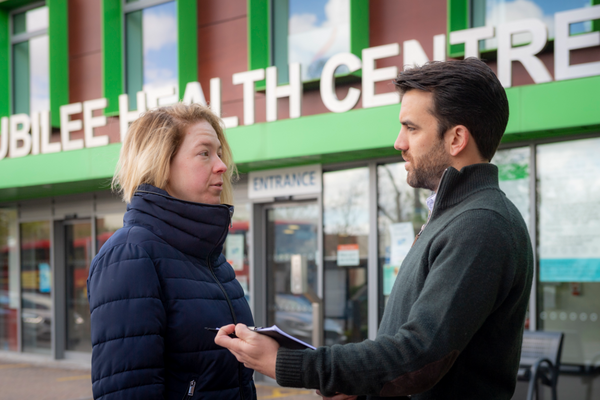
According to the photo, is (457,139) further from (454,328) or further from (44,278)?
(44,278)

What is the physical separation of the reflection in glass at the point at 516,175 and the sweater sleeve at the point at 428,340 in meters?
5.02

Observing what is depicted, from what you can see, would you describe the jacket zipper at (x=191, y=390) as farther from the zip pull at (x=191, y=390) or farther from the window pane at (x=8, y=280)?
the window pane at (x=8, y=280)

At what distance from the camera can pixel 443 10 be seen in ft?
22.7

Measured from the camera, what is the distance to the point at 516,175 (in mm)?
6293

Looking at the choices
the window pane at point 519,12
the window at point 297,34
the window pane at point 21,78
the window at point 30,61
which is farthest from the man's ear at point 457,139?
the window pane at point 21,78

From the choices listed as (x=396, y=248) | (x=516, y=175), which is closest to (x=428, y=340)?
(x=516, y=175)

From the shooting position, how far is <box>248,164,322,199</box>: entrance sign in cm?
776

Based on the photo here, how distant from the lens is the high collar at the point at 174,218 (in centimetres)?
202

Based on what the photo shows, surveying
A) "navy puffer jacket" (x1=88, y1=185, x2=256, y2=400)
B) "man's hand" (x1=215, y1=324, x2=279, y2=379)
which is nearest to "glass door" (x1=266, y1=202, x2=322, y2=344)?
"navy puffer jacket" (x1=88, y1=185, x2=256, y2=400)

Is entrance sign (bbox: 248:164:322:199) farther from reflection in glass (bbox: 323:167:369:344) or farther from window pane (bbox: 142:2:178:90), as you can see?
window pane (bbox: 142:2:178:90)

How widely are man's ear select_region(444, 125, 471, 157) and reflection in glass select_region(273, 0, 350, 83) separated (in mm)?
6000

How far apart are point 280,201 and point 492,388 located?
6.63 m

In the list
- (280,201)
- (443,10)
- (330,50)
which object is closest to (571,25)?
(443,10)

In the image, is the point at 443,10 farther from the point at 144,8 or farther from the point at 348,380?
the point at 348,380
